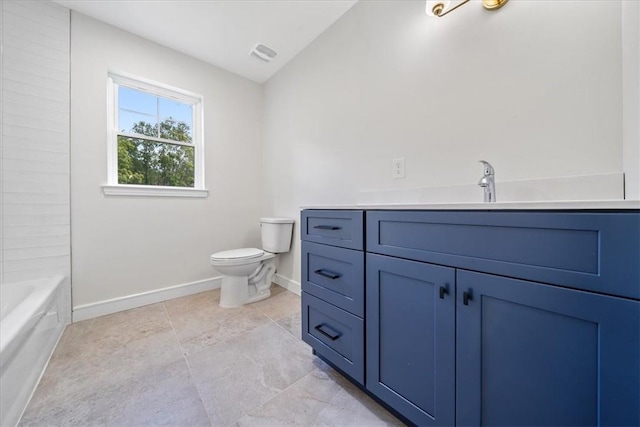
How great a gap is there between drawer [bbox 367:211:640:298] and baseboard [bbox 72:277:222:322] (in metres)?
2.22

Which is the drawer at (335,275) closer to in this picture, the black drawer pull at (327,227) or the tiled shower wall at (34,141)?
the black drawer pull at (327,227)

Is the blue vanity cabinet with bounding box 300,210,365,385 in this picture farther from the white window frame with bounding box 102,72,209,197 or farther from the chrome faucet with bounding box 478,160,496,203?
the white window frame with bounding box 102,72,209,197

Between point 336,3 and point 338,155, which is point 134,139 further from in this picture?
point 336,3

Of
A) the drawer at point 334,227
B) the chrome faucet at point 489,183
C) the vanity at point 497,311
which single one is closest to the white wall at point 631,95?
the chrome faucet at point 489,183

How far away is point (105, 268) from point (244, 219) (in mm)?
1234

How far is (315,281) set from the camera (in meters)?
1.26

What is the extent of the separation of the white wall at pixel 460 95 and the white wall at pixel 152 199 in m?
0.89

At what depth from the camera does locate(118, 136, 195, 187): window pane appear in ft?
6.75

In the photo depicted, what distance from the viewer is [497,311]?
0.67m

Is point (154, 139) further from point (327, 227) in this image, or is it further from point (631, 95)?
point (631, 95)

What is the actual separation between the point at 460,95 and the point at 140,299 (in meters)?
2.81

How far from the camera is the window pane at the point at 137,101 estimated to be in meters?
2.06

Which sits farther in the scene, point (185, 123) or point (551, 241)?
point (185, 123)

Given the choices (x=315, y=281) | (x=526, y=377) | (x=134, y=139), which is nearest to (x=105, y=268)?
(x=134, y=139)
